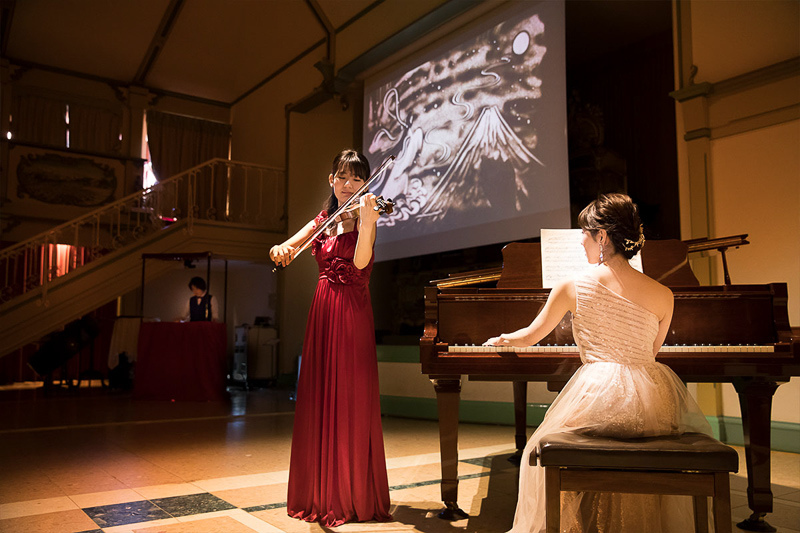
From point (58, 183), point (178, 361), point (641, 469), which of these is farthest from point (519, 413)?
point (58, 183)

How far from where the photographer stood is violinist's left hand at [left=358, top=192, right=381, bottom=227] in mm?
2295

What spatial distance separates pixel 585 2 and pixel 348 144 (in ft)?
12.5

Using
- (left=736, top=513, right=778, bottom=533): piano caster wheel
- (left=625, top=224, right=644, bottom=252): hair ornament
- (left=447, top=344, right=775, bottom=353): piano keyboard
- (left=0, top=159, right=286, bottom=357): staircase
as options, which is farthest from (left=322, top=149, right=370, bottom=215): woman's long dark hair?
(left=0, top=159, right=286, bottom=357): staircase

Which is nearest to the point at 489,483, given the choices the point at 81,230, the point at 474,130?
the point at 474,130

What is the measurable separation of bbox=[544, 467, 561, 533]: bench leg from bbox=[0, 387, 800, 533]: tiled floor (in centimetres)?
80

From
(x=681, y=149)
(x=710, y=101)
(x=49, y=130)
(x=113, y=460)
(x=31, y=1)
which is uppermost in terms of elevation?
(x=31, y=1)

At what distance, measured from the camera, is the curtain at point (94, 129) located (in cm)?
1102

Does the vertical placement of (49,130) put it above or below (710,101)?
above

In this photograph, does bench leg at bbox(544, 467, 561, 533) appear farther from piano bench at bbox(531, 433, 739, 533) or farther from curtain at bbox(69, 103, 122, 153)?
curtain at bbox(69, 103, 122, 153)

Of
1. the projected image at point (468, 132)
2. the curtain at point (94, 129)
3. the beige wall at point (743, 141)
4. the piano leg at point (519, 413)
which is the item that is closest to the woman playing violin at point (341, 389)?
the piano leg at point (519, 413)

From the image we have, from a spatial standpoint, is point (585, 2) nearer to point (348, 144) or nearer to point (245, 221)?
point (348, 144)

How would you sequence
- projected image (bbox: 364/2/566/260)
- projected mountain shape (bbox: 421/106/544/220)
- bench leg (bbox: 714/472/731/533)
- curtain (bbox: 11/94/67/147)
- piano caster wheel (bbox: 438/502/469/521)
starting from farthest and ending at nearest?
1. curtain (bbox: 11/94/67/147)
2. projected mountain shape (bbox: 421/106/544/220)
3. projected image (bbox: 364/2/566/260)
4. piano caster wheel (bbox: 438/502/469/521)
5. bench leg (bbox: 714/472/731/533)

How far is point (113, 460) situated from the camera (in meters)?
3.80

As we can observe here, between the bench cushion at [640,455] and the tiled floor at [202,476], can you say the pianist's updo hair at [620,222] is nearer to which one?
the bench cushion at [640,455]
